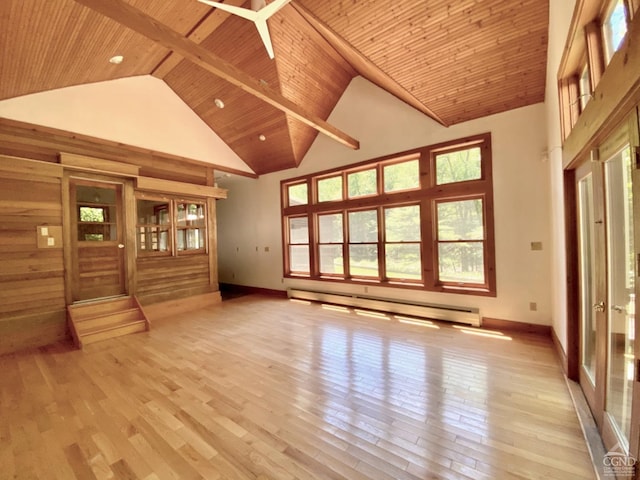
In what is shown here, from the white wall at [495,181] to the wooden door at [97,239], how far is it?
3307mm

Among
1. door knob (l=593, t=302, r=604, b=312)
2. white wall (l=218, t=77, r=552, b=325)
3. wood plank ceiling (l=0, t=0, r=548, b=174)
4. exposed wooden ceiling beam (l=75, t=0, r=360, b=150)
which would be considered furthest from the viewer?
white wall (l=218, t=77, r=552, b=325)

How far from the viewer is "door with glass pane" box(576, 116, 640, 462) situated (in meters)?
1.49

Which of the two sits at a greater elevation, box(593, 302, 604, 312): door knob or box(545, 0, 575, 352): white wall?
box(545, 0, 575, 352): white wall

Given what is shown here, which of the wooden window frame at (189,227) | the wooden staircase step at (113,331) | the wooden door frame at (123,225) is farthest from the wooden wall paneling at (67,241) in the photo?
the wooden window frame at (189,227)

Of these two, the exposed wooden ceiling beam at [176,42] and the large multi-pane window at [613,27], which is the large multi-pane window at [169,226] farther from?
the large multi-pane window at [613,27]

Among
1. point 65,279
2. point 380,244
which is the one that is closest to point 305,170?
point 380,244

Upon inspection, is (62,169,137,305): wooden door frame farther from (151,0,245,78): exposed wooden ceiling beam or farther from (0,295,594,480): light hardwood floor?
(151,0,245,78): exposed wooden ceiling beam

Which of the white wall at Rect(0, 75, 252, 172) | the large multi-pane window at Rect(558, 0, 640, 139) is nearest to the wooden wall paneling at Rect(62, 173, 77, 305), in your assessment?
the white wall at Rect(0, 75, 252, 172)

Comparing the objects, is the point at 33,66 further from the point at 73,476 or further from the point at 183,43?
the point at 73,476

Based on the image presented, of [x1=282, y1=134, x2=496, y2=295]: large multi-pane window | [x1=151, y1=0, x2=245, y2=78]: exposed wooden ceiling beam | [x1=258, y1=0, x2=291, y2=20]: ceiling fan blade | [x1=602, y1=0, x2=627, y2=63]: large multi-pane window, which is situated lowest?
[x1=282, y1=134, x2=496, y2=295]: large multi-pane window

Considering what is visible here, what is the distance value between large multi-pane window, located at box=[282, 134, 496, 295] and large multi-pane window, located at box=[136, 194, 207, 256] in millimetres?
2274

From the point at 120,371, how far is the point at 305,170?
5137 millimetres

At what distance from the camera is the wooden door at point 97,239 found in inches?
177

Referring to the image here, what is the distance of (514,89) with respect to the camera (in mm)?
3643
